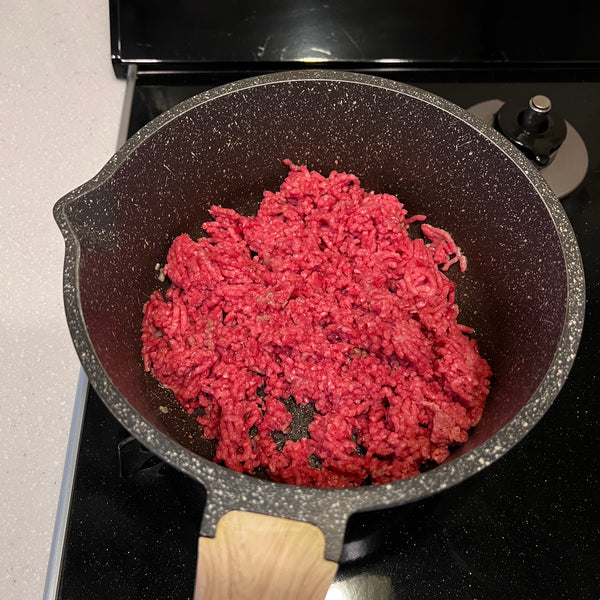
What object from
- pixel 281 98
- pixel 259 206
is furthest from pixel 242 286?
pixel 281 98

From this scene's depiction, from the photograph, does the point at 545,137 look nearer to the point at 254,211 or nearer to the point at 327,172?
the point at 327,172

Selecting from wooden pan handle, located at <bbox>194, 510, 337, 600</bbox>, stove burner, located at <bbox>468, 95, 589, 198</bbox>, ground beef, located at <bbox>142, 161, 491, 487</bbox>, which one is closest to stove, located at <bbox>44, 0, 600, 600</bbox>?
stove burner, located at <bbox>468, 95, 589, 198</bbox>

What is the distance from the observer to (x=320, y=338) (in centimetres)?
123

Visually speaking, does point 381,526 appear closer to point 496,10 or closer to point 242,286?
point 242,286

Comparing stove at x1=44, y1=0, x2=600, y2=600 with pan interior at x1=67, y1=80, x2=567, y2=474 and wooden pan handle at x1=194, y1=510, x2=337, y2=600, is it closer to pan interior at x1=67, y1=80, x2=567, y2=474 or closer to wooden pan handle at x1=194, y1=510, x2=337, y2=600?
pan interior at x1=67, y1=80, x2=567, y2=474

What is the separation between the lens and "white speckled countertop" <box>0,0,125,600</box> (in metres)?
1.23

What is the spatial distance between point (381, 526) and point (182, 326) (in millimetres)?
565

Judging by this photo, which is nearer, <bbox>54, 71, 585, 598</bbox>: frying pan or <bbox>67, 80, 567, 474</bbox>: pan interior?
<bbox>54, 71, 585, 598</bbox>: frying pan

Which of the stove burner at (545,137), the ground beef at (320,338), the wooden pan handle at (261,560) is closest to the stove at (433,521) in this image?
the stove burner at (545,137)

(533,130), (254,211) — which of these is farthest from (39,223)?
(533,130)

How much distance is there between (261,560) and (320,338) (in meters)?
0.52

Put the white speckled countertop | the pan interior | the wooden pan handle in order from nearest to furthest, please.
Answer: the wooden pan handle → the pan interior → the white speckled countertop

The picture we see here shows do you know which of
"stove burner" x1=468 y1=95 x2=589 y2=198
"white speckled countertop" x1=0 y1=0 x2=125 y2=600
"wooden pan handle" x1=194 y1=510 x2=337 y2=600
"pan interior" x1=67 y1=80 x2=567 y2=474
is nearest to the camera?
"wooden pan handle" x1=194 y1=510 x2=337 y2=600

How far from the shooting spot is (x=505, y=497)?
46.9 inches
